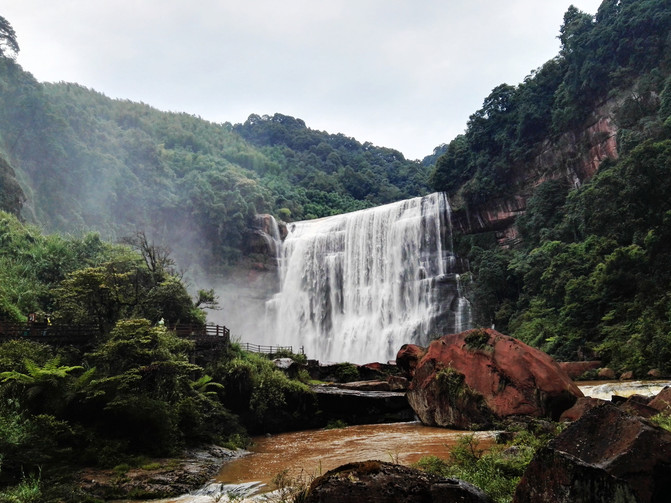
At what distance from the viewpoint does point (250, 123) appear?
109 meters

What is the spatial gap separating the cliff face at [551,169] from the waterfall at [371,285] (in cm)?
283

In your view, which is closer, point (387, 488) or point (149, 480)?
point (387, 488)

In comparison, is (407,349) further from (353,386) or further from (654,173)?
(654,173)

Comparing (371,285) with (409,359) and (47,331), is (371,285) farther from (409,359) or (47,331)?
(47,331)

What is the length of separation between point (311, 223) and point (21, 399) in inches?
1618

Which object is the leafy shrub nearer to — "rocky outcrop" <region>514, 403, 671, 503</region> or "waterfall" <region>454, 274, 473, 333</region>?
"waterfall" <region>454, 274, 473, 333</region>

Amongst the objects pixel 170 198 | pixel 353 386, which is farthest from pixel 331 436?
pixel 170 198

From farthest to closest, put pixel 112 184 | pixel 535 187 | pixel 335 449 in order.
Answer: pixel 112 184 → pixel 535 187 → pixel 335 449

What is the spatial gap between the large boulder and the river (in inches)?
24.4

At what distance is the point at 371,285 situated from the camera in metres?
42.2

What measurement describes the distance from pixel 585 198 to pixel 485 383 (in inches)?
721

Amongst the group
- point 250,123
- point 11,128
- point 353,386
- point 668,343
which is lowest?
point 353,386

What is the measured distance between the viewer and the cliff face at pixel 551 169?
3572 centimetres

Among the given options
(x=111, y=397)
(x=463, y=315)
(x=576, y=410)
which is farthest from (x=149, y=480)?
(x=463, y=315)
